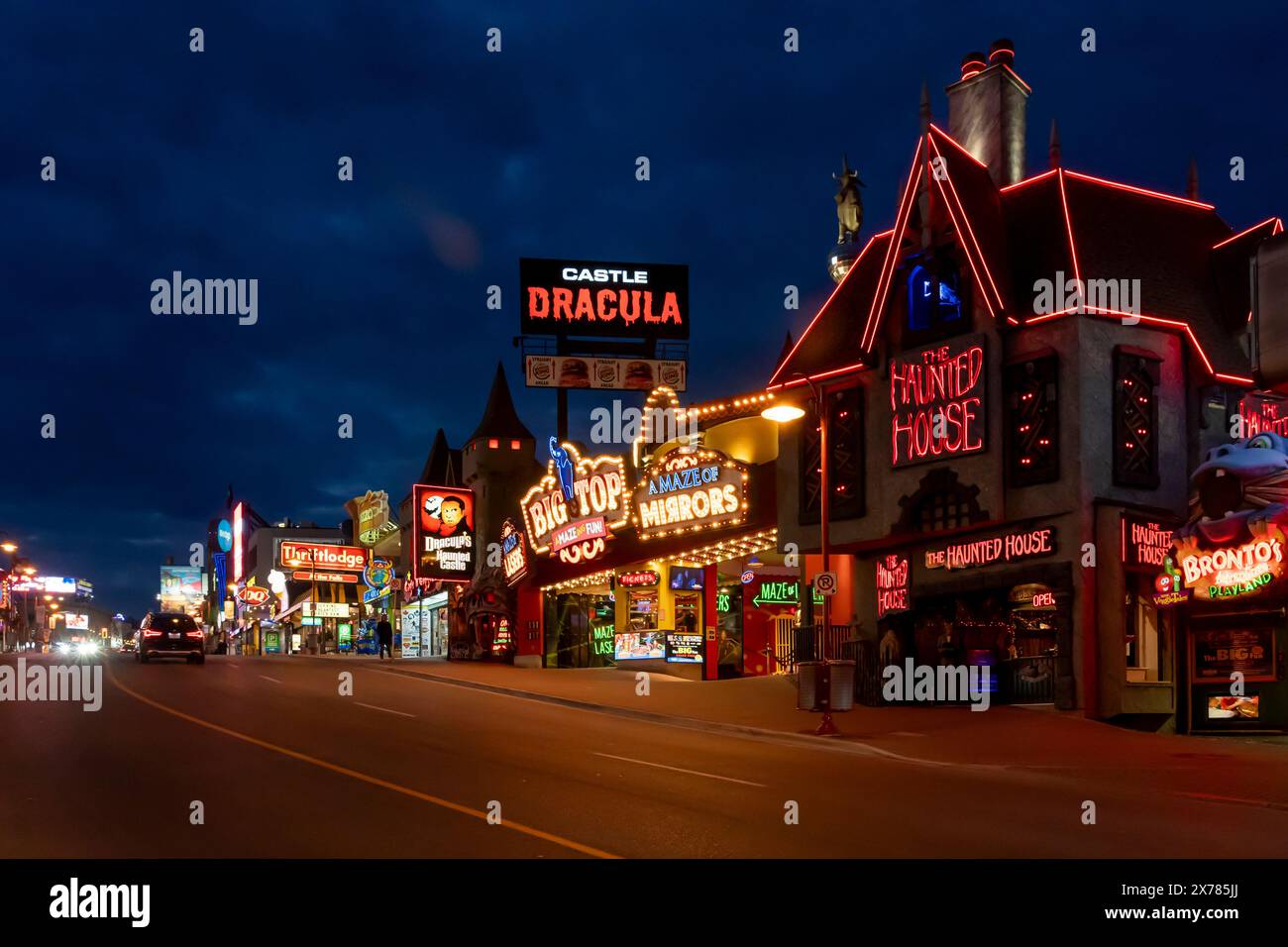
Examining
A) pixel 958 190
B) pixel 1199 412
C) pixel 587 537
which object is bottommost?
pixel 587 537

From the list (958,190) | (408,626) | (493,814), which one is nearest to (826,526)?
(958,190)

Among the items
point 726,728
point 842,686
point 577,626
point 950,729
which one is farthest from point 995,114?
point 577,626

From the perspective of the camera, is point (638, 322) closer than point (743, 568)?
No

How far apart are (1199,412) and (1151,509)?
2.68 m

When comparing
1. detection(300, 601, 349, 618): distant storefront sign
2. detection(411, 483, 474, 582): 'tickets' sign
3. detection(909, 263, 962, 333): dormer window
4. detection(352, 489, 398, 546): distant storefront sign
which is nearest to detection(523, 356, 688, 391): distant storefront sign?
detection(411, 483, 474, 582): 'tickets' sign

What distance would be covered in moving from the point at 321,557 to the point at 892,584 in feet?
190

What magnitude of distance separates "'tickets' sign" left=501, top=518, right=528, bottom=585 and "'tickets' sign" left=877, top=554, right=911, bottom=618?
762 inches

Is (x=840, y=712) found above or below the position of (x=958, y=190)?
below

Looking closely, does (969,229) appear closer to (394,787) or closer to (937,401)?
(937,401)

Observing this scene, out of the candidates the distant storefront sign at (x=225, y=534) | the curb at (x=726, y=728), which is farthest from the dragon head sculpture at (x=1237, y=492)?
the distant storefront sign at (x=225, y=534)

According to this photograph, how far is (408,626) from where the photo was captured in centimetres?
7181

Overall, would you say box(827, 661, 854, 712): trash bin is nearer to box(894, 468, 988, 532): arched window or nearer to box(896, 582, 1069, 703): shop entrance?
box(896, 582, 1069, 703): shop entrance

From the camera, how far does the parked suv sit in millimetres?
41438

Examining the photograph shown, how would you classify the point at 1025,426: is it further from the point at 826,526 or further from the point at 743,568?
the point at 743,568
